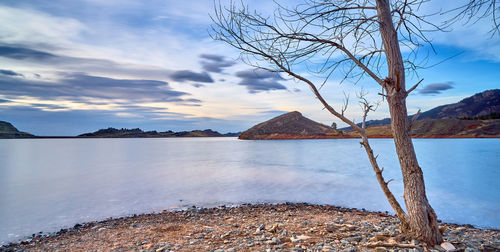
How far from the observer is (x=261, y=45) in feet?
15.7

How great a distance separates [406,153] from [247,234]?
3671 millimetres

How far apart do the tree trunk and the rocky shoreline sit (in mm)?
250

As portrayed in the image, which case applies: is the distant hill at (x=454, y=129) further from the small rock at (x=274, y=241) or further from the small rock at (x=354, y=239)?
the small rock at (x=274, y=241)

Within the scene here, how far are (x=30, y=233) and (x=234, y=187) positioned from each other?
9.60 meters

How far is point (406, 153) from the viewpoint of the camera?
14.2 feet

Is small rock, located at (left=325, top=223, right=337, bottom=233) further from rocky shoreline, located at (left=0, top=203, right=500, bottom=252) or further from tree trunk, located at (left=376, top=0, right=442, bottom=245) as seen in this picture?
tree trunk, located at (left=376, top=0, right=442, bottom=245)

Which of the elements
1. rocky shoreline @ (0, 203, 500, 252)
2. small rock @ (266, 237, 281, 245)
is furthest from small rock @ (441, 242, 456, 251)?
small rock @ (266, 237, 281, 245)

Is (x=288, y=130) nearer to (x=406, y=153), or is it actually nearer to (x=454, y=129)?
(x=454, y=129)

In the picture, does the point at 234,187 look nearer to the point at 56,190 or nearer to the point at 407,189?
the point at 56,190

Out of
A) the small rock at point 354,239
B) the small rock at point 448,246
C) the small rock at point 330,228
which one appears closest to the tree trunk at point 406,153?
the small rock at point 448,246

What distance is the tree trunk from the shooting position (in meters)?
4.27

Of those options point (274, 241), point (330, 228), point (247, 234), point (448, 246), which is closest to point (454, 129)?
point (330, 228)

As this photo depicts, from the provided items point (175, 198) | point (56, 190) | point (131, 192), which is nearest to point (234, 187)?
point (175, 198)

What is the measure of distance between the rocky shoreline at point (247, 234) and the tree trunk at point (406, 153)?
9.9 inches
